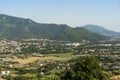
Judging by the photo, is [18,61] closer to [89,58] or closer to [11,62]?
[11,62]

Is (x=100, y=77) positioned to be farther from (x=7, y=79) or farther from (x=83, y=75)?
(x=7, y=79)

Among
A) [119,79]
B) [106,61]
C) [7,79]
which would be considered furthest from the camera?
[106,61]

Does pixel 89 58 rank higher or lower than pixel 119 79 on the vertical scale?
higher

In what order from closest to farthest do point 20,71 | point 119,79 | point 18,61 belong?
point 119,79
point 20,71
point 18,61

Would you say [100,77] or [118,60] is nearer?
[100,77]

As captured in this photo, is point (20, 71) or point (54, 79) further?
point (20, 71)

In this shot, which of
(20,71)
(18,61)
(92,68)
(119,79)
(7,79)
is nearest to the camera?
(92,68)

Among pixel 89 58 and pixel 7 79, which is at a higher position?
pixel 89 58

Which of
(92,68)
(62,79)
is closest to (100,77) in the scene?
(92,68)

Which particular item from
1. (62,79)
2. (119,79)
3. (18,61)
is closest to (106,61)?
(18,61)
